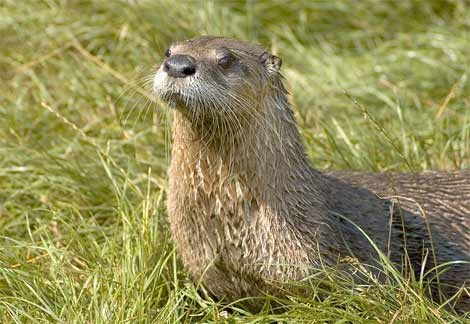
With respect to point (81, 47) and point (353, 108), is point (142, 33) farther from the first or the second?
point (353, 108)

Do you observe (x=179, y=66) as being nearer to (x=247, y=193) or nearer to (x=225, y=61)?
(x=225, y=61)

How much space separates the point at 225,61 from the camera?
12.8 feet

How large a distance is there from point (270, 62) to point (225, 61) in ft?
0.89

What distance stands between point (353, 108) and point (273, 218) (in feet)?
6.99

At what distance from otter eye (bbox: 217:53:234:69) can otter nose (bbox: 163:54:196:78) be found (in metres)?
0.17

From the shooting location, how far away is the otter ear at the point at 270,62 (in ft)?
13.5

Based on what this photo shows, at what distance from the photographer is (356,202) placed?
4.39m

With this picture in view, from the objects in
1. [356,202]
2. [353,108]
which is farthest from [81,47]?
[356,202]

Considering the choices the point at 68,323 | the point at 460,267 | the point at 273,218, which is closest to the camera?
the point at 68,323

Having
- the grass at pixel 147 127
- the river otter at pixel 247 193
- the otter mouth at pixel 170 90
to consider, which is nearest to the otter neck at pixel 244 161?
the river otter at pixel 247 193

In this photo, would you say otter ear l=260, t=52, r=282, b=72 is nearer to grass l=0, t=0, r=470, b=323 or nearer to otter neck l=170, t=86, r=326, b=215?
otter neck l=170, t=86, r=326, b=215

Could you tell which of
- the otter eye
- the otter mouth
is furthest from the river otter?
the otter mouth

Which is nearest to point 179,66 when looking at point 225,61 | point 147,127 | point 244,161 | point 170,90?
point 170,90

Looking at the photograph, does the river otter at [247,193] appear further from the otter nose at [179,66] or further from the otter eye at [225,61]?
the otter nose at [179,66]
